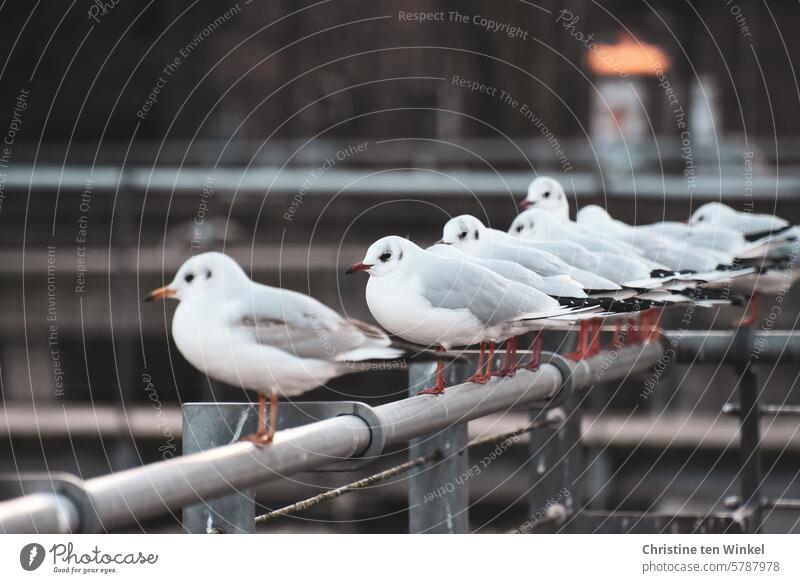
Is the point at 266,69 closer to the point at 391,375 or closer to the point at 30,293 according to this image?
the point at 30,293

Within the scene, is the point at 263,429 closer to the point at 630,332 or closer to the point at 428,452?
the point at 428,452

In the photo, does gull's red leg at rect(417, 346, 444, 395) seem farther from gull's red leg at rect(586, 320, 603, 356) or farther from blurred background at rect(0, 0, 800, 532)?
blurred background at rect(0, 0, 800, 532)

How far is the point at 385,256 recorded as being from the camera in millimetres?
663

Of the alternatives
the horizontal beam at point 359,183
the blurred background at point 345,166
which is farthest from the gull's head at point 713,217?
the horizontal beam at point 359,183

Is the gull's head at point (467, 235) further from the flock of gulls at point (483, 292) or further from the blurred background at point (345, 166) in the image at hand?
the blurred background at point (345, 166)

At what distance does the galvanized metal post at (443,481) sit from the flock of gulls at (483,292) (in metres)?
0.05

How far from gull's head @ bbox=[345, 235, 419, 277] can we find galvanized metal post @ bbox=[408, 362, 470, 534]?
0.62 feet

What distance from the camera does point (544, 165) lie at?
2.63 m

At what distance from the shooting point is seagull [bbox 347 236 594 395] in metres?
0.66

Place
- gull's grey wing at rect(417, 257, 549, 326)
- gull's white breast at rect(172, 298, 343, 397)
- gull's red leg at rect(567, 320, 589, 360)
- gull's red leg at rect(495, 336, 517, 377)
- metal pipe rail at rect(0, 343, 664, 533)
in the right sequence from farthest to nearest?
1. gull's red leg at rect(567, 320, 589, 360)
2. gull's red leg at rect(495, 336, 517, 377)
3. gull's grey wing at rect(417, 257, 549, 326)
4. gull's white breast at rect(172, 298, 343, 397)
5. metal pipe rail at rect(0, 343, 664, 533)

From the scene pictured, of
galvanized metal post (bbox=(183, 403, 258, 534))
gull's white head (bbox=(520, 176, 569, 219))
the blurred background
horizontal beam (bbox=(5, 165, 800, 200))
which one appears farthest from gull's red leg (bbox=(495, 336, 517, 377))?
horizontal beam (bbox=(5, 165, 800, 200))

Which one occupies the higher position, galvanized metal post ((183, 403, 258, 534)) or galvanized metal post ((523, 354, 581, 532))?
galvanized metal post ((183, 403, 258, 534))

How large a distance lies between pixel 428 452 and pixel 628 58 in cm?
202

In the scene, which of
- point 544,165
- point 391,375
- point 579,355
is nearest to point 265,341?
point 579,355
